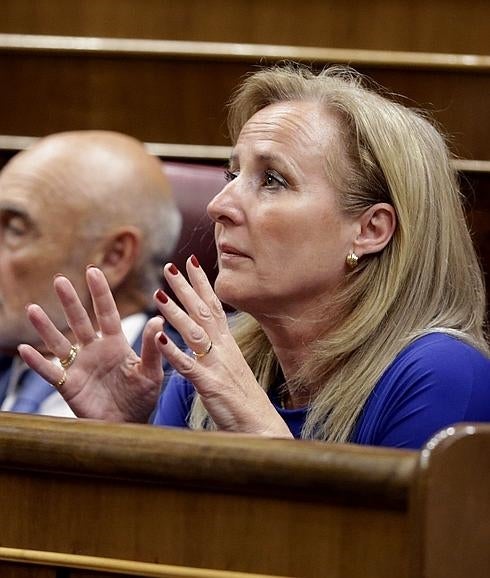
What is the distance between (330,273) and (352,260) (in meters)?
0.02

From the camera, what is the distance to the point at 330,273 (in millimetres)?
958

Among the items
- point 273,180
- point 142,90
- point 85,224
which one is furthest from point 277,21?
point 273,180

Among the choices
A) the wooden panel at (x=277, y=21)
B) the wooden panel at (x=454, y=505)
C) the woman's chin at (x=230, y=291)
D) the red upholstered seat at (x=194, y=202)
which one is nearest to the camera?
the wooden panel at (x=454, y=505)

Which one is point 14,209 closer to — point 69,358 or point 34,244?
point 34,244

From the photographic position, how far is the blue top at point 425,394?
0.84 m

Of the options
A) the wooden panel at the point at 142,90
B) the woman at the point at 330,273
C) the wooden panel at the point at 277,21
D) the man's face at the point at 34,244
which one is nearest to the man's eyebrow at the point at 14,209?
the man's face at the point at 34,244

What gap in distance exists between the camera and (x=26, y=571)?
25.9 inches

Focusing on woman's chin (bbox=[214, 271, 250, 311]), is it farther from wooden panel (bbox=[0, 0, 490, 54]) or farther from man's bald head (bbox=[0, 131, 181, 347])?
wooden panel (bbox=[0, 0, 490, 54])

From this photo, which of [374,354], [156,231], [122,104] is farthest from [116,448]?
[122,104]

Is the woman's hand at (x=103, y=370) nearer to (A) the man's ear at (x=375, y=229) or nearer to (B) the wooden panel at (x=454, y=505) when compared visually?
(A) the man's ear at (x=375, y=229)

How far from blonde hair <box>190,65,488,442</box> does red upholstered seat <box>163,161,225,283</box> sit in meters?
0.30

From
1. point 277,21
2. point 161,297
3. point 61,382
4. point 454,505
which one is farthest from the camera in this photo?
point 277,21

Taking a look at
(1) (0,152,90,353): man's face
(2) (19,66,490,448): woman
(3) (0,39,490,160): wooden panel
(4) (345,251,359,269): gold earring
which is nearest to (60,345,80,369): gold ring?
(2) (19,66,490,448): woman

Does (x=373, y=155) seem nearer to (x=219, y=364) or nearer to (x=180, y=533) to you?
(x=219, y=364)
